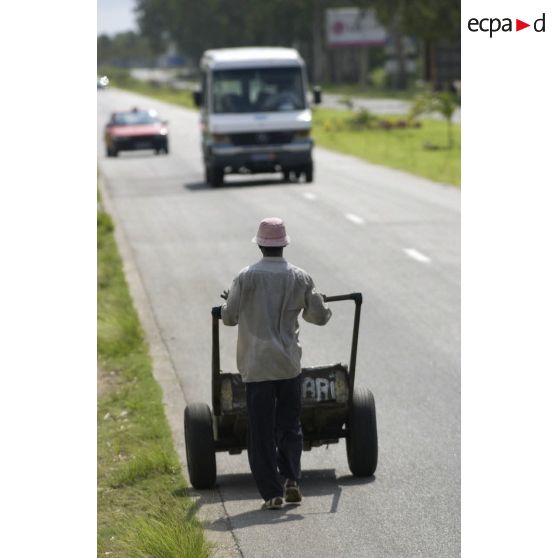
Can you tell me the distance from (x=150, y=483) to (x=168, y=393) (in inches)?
124

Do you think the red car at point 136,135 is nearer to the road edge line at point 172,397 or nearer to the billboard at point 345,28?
the road edge line at point 172,397

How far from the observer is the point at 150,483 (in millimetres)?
9844

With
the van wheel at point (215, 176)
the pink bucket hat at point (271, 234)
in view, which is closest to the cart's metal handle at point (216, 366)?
the pink bucket hat at point (271, 234)

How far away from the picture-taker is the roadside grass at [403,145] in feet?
123

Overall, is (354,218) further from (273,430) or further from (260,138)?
(273,430)

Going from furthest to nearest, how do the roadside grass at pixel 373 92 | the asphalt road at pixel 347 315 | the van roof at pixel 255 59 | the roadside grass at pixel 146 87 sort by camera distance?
the roadside grass at pixel 146 87, the roadside grass at pixel 373 92, the van roof at pixel 255 59, the asphalt road at pixel 347 315

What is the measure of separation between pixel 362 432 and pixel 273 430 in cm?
88

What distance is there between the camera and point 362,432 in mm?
9430

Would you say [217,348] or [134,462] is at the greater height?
[217,348]

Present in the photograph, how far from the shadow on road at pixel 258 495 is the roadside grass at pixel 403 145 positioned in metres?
23.5
